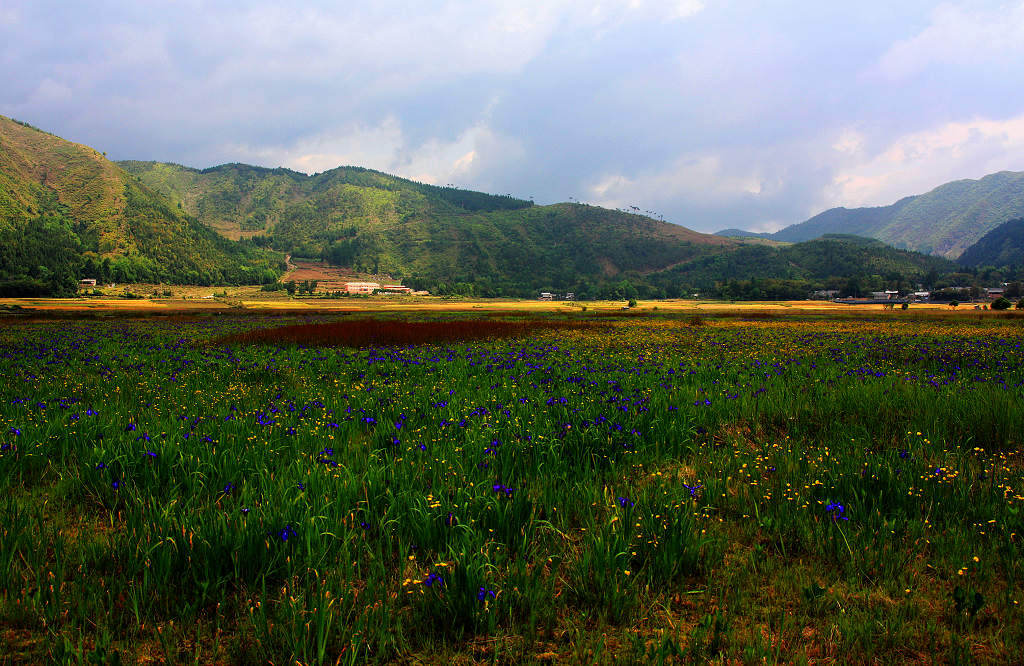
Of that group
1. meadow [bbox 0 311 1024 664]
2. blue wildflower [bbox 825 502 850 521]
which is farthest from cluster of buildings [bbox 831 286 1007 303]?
blue wildflower [bbox 825 502 850 521]

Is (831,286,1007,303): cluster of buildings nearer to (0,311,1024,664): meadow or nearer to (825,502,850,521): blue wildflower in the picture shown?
(0,311,1024,664): meadow

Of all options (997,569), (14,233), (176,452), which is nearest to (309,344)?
(176,452)

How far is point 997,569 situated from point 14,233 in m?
254

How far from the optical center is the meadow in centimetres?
242

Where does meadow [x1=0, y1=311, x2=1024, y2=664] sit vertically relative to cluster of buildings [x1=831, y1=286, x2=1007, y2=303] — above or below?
below

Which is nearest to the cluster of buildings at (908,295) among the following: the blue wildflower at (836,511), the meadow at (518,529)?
the meadow at (518,529)

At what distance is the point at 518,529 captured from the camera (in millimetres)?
3461

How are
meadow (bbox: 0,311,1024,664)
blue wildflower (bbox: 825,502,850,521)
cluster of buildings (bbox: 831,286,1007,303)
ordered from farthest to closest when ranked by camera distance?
cluster of buildings (bbox: 831,286,1007,303)
blue wildflower (bbox: 825,502,850,521)
meadow (bbox: 0,311,1024,664)

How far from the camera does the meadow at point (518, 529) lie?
242 cm

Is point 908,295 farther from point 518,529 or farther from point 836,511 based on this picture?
point 518,529

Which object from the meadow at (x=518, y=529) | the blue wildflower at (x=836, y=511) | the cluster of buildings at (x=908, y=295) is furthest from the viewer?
the cluster of buildings at (x=908, y=295)

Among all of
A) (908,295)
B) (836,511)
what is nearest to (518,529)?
(836,511)

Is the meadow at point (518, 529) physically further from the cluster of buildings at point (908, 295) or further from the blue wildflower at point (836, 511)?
the cluster of buildings at point (908, 295)

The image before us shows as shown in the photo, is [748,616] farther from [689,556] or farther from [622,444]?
[622,444]
